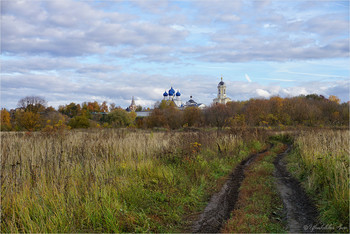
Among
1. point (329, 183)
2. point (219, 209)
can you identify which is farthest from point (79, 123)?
point (329, 183)

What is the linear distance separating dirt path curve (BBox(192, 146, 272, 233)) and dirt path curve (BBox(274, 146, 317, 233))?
1.18m

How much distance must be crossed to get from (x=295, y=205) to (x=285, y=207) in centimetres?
32

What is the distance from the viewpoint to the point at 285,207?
20.7ft

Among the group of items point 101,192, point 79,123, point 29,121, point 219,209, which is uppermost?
point 29,121

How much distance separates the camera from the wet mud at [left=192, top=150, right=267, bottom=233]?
5272 mm

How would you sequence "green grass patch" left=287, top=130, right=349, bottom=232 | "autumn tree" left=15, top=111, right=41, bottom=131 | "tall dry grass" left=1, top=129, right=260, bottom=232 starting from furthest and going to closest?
"autumn tree" left=15, top=111, right=41, bottom=131
"green grass patch" left=287, top=130, right=349, bottom=232
"tall dry grass" left=1, top=129, right=260, bottom=232

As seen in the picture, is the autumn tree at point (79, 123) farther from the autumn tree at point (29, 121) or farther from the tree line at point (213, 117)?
the autumn tree at point (29, 121)

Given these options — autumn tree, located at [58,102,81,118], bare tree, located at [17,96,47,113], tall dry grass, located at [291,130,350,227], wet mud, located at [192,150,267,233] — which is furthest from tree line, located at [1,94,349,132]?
autumn tree, located at [58,102,81,118]

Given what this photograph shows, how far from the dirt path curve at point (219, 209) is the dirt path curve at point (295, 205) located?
1.18m

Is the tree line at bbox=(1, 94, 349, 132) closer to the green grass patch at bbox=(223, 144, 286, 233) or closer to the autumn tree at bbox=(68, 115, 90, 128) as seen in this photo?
the autumn tree at bbox=(68, 115, 90, 128)

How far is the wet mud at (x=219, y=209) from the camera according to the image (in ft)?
17.3

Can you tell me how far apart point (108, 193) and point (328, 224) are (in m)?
4.27

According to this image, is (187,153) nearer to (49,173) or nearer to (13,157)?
(49,173)

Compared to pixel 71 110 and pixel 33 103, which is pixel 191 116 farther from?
pixel 71 110
